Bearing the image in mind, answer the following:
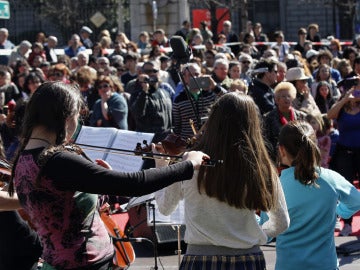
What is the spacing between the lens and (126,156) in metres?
7.63

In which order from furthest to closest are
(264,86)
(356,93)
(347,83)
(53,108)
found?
1. (347,83)
2. (264,86)
3. (356,93)
4. (53,108)

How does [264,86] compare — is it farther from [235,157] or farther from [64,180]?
[64,180]

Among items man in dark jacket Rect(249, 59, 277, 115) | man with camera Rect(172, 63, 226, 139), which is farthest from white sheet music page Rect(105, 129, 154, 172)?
man in dark jacket Rect(249, 59, 277, 115)

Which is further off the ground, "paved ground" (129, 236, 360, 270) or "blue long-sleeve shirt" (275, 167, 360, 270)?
"blue long-sleeve shirt" (275, 167, 360, 270)

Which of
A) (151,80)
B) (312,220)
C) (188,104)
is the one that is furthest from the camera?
(151,80)

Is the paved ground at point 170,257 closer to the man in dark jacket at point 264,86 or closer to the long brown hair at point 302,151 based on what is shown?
the man in dark jacket at point 264,86

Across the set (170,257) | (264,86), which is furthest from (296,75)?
(170,257)

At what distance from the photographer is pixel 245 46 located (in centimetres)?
2020

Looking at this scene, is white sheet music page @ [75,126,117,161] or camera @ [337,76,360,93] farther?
camera @ [337,76,360,93]

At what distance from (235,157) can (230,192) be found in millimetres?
161

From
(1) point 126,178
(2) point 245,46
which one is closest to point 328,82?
(2) point 245,46

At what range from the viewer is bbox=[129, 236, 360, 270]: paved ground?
833 cm

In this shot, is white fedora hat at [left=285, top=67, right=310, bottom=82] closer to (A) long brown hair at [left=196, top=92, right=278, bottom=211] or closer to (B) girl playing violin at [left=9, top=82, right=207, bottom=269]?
(A) long brown hair at [left=196, top=92, right=278, bottom=211]

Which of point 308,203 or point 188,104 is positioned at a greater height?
point 188,104
